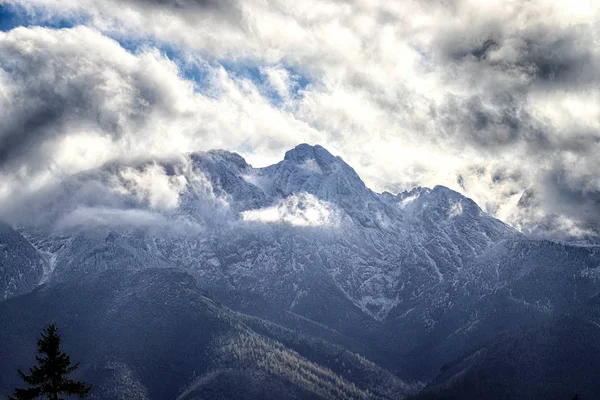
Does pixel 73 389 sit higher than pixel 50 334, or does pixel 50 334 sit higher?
pixel 50 334

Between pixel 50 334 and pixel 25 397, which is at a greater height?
pixel 50 334
